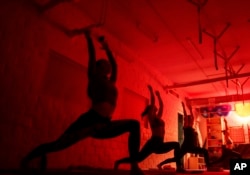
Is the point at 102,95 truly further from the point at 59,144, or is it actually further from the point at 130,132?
the point at 59,144

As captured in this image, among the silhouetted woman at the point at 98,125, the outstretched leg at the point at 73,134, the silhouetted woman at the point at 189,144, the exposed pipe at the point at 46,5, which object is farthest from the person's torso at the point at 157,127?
the exposed pipe at the point at 46,5

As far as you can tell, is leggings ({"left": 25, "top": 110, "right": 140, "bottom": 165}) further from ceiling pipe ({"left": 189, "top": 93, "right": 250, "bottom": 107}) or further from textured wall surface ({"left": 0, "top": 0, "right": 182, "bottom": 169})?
ceiling pipe ({"left": 189, "top": 93, "right": 250, "bottom": 107})

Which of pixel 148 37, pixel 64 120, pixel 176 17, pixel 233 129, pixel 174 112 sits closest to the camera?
pixel 64 120

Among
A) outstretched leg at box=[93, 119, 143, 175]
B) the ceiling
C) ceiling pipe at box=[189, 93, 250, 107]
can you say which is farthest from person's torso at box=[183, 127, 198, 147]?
ceiling pipe at box=[189, 93, 250, 107]

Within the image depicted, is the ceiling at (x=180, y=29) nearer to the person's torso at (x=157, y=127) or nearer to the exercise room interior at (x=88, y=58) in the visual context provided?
the exercise room interior at (x=88, y=58)

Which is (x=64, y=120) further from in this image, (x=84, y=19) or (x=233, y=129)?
(x=233, y=129)

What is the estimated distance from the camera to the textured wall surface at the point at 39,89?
2.62m

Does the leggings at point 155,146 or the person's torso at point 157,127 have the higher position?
the person's torso at point 157,127

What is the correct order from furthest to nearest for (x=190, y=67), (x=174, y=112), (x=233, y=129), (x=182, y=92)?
(x=233, y=129)
(x=182, y=92)
(x=174, y=112)
(x=190, y=67)

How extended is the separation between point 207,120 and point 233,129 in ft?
2.92

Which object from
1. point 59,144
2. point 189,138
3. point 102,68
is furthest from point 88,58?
point 189,138

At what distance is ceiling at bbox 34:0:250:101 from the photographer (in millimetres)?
3613

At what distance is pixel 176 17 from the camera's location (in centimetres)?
386

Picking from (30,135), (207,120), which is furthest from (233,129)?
(30,135)
